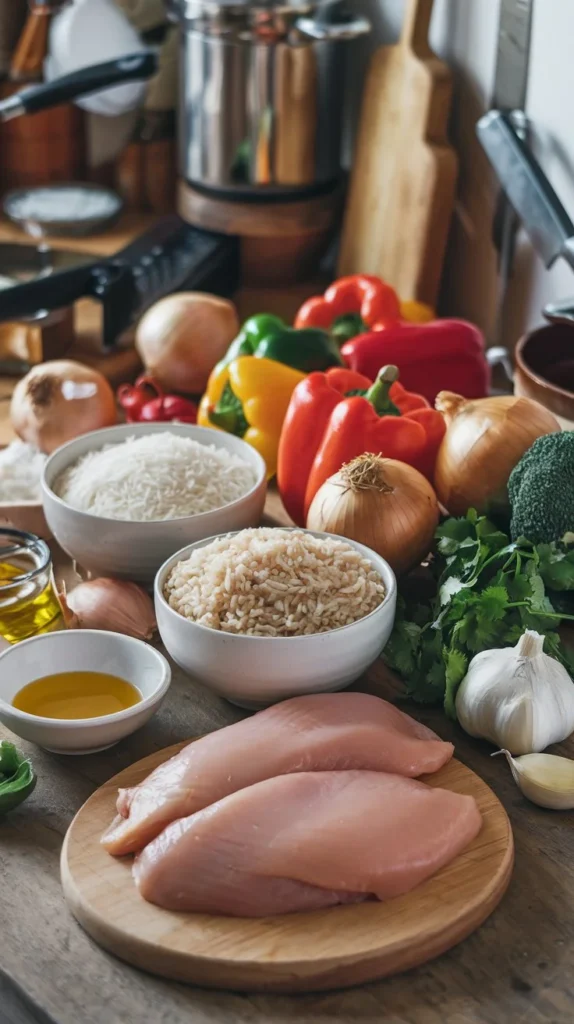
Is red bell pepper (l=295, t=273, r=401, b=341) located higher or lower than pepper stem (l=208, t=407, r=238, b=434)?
higher

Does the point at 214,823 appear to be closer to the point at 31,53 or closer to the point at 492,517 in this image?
the point at 492,517

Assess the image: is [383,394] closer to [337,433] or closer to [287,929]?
[337,433]

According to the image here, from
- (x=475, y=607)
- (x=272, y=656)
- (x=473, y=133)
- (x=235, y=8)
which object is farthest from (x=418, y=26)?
(x=272, y=656)

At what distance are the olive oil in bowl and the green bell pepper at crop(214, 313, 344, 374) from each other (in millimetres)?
718

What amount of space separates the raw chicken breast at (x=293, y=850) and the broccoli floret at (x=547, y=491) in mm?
435

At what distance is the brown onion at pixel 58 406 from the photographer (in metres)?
1.74

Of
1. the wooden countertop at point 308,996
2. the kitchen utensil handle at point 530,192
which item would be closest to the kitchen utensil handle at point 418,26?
the kitchen utensil handle at point 530,192

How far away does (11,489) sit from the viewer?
1638 mm

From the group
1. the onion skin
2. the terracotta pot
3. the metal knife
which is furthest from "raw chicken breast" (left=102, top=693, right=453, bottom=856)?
the metal knife

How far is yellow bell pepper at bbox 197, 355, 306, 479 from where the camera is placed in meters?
1.74

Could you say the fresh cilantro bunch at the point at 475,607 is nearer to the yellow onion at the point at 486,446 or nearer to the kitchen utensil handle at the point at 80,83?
the yellow onion at the point at 486,446

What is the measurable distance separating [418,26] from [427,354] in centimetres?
65

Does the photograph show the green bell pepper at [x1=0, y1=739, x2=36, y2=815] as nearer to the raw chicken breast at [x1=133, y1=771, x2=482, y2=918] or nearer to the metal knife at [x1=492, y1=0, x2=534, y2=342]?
the raw chicken breast at [x1=133, y1=771, x2=482, y2=918]

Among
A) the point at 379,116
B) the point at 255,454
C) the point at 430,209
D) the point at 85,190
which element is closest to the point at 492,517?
the point at 255,454
